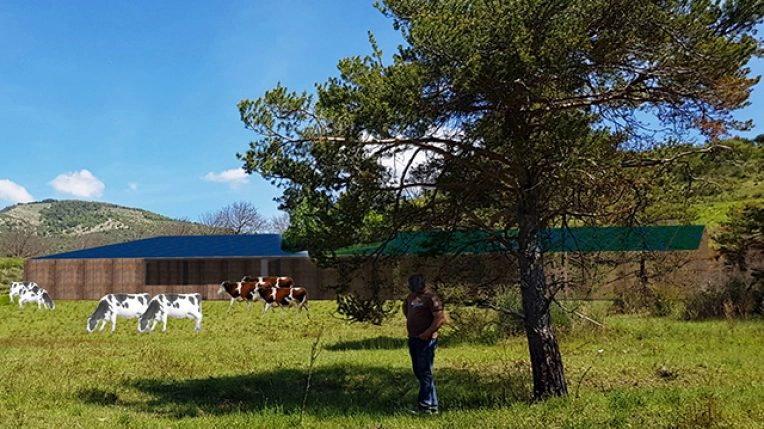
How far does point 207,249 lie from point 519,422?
3625cm

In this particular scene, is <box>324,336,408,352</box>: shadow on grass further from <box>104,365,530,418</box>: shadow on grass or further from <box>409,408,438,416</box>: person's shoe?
<box>409,408,438,416</box>: person's shoe

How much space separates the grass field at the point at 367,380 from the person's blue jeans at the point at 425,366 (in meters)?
0.28

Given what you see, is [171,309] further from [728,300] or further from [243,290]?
[728,300]

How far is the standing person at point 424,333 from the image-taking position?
7.70 metres

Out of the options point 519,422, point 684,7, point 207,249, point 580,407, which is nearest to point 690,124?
point 684,7

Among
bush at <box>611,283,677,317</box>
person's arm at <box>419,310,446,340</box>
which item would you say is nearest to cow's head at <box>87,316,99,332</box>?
person's arm at <box>419,310,446,340</box>

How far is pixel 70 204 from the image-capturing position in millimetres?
182625

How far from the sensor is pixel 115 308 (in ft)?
64.5

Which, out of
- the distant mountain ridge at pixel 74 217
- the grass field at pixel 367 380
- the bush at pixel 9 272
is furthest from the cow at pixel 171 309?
the distant mountain ridge at pixel 74 217

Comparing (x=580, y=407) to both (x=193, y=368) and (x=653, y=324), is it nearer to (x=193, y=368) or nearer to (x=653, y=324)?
(x=193, y=368)

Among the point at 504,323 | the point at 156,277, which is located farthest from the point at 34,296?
the point at 504,323

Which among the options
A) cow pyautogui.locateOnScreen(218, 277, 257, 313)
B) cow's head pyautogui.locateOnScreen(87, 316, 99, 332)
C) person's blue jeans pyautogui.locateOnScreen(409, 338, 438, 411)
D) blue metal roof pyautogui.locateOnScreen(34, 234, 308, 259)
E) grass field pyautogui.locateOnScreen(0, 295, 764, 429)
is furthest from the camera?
blue metal roof pyautogui.locateOnScreen(34, 234, 308, 259)

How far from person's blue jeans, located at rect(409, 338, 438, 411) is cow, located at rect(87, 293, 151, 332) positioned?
1422 cm

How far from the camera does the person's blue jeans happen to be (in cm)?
775
